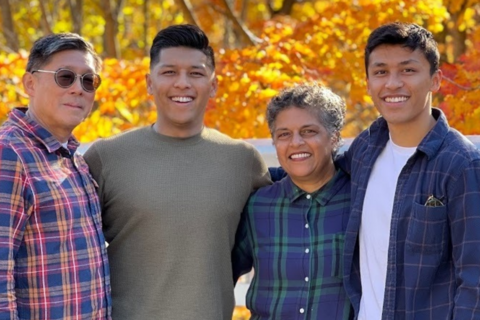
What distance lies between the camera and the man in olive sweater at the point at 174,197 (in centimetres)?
323

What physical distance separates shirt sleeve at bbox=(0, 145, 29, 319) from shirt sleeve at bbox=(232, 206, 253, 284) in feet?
3.34

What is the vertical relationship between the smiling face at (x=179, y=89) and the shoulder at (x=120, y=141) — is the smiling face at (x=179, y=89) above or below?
above

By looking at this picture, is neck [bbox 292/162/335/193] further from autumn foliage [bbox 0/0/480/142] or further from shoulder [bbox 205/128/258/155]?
autumn foliage [bbox 0/0/480/142]

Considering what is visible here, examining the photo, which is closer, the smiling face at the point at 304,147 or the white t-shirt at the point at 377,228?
the white t-shirt at the point at 377,228

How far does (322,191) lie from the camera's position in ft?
10.9

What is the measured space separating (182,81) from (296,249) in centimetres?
85

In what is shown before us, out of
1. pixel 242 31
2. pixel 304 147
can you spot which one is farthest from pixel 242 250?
pixel 242 31

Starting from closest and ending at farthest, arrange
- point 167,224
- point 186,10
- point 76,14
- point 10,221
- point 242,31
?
point 10,221 < point 167,224 < point 242,31 < point 186,10 < point 76,14

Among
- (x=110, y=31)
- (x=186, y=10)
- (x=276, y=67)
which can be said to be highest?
(x=110, y=31)

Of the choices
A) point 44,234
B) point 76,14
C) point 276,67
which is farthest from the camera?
point 76,14

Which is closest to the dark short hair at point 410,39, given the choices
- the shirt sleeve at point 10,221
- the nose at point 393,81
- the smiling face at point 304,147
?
the nose at point 393,81

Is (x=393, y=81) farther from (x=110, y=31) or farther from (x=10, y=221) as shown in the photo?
(x=110, y=31)

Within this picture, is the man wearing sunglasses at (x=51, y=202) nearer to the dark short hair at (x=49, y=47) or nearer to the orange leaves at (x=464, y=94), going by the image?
the dark short hair at (x=49, y=47)

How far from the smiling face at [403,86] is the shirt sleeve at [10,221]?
131 cm
